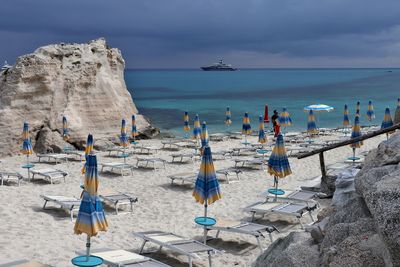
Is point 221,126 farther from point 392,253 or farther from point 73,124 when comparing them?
point 392,253

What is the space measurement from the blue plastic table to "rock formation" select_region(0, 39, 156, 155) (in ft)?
45.7

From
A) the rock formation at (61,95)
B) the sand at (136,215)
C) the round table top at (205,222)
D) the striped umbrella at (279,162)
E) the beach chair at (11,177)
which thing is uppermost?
the rock formation at (61,95)

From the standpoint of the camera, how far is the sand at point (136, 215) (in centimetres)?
788

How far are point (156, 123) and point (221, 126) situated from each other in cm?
575

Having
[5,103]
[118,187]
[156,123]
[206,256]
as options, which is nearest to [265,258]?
[206,256]

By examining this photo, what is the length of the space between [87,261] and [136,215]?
13.5 ft

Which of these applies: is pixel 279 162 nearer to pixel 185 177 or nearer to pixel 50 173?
pixel 185 177

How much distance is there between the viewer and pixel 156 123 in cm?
3791

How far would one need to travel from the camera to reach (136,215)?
10.5 m

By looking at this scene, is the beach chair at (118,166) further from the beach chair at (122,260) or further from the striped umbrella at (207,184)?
the beach chair at (122,260)

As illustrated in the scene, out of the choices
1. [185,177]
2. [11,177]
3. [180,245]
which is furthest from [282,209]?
[11,177]

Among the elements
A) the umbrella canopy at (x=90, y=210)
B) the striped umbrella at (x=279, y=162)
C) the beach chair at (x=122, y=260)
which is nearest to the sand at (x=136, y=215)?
the beach chair at (x=122, y=260)

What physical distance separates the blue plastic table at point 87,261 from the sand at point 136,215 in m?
0.96

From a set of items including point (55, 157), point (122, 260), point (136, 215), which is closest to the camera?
point (122, 260)
